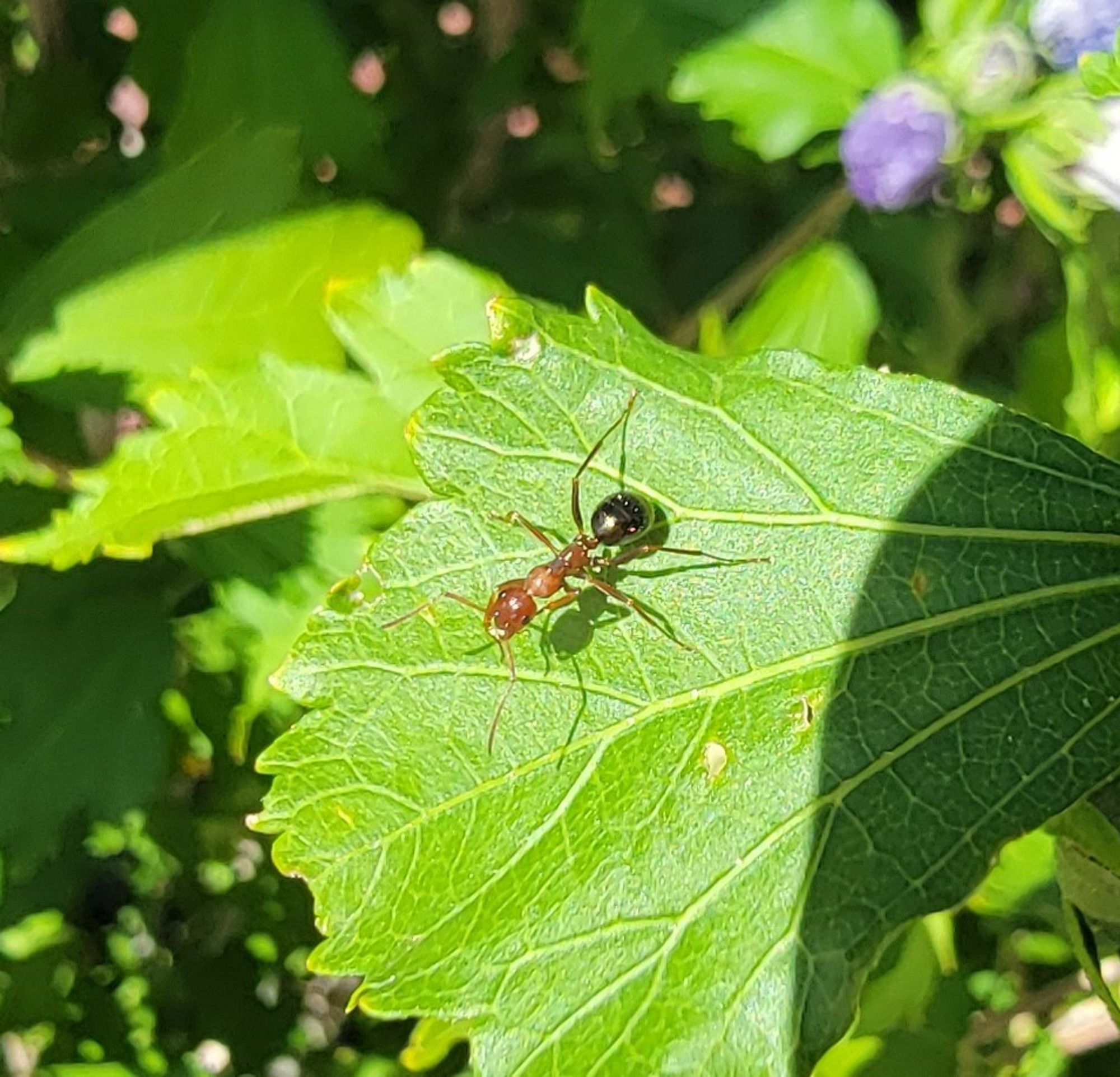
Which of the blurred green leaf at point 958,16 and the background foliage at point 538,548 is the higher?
the blurred green leaf at point 958,16

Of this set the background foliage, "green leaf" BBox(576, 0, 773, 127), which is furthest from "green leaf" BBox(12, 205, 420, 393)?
"green leaf" BBox(576, 0, 773, 127)

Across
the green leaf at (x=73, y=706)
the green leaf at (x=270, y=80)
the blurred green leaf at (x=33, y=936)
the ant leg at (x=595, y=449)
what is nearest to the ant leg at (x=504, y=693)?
the ant leg at (x=595, y=449)

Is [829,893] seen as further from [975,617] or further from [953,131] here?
[953,131]

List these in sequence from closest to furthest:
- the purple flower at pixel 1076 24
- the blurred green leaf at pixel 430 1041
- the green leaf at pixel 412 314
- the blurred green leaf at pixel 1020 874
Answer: the blurred green leaf at pixel 430 1041 → the purple flower at pixel 1076 24 → the green leaf at pixel 412 314 → the blurred green leaf at pixel 1020 874

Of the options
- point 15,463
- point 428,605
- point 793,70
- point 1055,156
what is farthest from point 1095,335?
point 15,463

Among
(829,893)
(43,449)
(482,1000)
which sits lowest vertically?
(43,449)

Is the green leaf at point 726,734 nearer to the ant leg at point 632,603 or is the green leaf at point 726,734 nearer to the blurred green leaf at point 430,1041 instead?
the ant leg at point 632,603

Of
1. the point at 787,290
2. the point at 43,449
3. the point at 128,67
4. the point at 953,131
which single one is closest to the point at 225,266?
the point at 43,449
